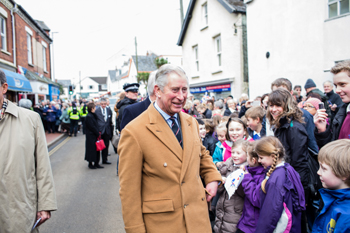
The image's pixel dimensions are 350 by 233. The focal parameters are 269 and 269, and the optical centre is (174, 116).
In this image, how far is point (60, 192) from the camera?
609cm

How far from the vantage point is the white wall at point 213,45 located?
1622cm

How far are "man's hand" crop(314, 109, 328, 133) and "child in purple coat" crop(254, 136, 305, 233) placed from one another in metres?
0.66

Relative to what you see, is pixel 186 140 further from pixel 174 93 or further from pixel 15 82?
pixel 15 82

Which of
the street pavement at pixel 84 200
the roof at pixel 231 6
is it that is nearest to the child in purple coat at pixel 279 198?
the street pavement at pixel 84 200

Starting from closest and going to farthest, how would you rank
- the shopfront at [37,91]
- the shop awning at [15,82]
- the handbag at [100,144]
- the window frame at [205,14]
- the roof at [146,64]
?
the handbag at [100,144], the shop awning at [15,82], the shopfront at [37,91], the window frame at [205,14], the roof at [146,64]

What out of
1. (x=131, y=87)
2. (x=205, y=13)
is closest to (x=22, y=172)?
(x=131, y=87)

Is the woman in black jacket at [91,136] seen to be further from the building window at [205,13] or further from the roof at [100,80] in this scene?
the roof at [100,80]

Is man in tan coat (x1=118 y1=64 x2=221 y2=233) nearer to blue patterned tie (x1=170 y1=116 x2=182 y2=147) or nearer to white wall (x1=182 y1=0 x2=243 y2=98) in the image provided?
blue patterned tie (x1=170 y1=116 x2=182 y2=147)

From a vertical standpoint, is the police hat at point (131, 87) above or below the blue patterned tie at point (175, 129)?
above

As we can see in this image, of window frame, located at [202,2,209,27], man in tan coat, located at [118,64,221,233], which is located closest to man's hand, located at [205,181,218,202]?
man in tan coat, located at [118,64,221,233]

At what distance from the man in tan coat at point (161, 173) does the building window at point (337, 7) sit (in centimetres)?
1021

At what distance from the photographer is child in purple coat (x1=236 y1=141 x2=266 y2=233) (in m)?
2.94

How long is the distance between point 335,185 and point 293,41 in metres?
10.6

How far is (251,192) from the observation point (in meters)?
2.95
